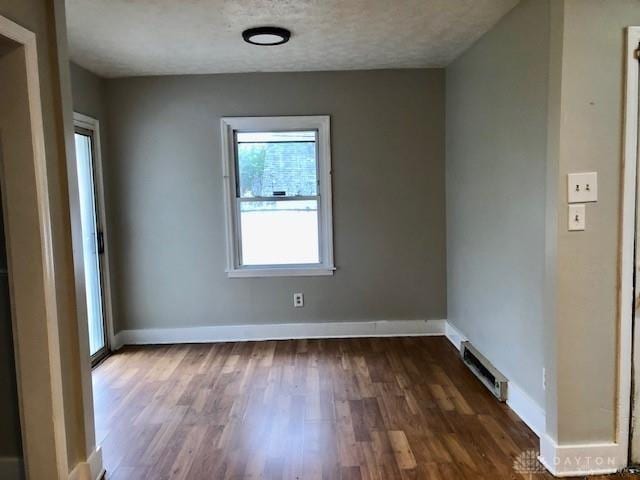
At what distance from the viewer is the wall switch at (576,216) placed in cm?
213

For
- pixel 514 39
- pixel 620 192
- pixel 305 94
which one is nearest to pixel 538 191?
pixel 620 192

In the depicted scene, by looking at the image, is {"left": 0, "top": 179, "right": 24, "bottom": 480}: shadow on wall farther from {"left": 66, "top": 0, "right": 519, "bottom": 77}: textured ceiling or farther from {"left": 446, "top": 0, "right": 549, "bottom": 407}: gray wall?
{"left": 446, "top": 0, "right": 549, "bottom": 407}: gray wall

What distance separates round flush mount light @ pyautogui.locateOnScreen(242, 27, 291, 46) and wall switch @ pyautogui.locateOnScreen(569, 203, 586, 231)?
6.70 ft

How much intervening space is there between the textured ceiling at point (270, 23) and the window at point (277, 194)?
1.81 ft

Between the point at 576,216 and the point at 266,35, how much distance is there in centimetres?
215

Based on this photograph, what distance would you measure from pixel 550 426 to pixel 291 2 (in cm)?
255

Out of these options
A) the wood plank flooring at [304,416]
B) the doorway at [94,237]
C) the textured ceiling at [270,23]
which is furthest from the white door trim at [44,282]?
the doorway at [94,237]

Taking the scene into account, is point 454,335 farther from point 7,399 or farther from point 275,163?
point 7,399

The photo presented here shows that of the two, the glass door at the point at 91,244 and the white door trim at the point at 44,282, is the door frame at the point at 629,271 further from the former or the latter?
the glass door at the point at 91,244

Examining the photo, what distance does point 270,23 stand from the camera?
295 cm

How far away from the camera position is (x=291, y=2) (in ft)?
8.62

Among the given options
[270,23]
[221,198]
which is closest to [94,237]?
[221,198]

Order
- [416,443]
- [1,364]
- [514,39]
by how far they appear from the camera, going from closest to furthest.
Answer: [1,364]
[416,443]
[514,39]

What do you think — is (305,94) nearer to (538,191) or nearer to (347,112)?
(347,112)
